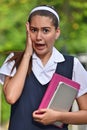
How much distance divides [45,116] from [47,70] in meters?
0.29

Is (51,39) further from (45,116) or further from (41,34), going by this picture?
(45,116)

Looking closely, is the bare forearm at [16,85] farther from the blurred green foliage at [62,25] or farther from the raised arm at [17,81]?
the blurred green foliage at [62,25]

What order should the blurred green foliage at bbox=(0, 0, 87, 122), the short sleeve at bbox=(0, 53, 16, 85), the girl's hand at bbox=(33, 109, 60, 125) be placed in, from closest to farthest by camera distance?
the girl's hand at bbox=(33, 109, 60, 125)
the short sleeve at bbox=(0, 53, 16, 85)
the blurred green foliage at bbox=(0, 0, 87, 122)

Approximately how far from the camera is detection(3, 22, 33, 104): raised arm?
3342 mm

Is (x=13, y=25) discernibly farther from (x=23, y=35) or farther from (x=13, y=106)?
(x=13, y=106)

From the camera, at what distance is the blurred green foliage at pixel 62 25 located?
8.88m

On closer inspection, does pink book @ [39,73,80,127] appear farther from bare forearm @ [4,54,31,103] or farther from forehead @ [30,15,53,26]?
forehead @ [30,15,53,26]

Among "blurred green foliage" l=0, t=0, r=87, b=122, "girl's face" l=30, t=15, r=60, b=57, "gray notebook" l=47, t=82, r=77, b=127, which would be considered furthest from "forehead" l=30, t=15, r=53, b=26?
"blurred green foliage" l=0, t=0, r=87, b=122

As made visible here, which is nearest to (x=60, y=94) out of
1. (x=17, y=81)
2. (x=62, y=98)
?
(x=62, y=98)

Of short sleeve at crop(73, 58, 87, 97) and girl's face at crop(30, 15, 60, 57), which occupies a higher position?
girl's face at crop(30, 15, 60, 57)

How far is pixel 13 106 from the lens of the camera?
3.40 m

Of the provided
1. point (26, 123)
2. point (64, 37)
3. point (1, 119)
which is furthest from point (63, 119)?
point (64, 37)

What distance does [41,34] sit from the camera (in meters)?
3.37

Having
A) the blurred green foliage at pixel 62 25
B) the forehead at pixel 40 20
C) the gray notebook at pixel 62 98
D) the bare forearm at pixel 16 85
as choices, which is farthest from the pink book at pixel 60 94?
the blurred green foliage at pixel 62 25
